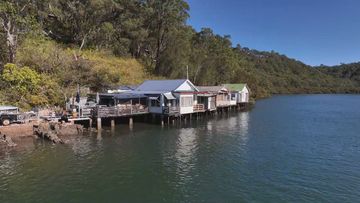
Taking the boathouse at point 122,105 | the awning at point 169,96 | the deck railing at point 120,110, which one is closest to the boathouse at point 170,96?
the awning at point 169,96

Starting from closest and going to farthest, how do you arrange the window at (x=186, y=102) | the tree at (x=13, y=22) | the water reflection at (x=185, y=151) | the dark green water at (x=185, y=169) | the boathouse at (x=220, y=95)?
the dark green water at (x=185, y=169)
the water reflection at (x=185, y=151)
the tree at (x=13, y=22)
the window at (x=186, y=102)
the boathouse at (x=220, y=95)

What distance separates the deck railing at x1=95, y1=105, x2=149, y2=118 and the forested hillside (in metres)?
6.75

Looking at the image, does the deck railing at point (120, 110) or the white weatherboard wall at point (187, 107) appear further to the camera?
the white weatherboard wall at point (187, 107)

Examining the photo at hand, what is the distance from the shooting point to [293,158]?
23.8m

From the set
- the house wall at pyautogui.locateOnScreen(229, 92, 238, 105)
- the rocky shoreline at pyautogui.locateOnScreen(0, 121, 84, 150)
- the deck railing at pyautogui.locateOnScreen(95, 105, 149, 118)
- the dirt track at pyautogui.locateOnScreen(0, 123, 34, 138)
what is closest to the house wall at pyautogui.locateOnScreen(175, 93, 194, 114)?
the deck railing at pyautogui.locateOnScreen(95, 105, 149, 118)

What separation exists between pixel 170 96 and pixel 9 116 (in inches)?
749

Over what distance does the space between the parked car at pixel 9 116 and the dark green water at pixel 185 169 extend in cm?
420

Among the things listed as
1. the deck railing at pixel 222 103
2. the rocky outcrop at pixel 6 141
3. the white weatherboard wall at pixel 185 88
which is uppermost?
the white weatherboard wall at pixel 185 88

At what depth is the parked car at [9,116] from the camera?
28.8 metres

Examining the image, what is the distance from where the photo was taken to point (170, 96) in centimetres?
4028

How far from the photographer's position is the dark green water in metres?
16.4

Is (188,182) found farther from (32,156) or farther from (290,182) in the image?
(32,156)

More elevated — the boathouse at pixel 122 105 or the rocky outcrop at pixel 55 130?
the boathouse at pixel 122 105

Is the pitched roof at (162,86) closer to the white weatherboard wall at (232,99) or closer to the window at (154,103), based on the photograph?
the window at (154,103)
